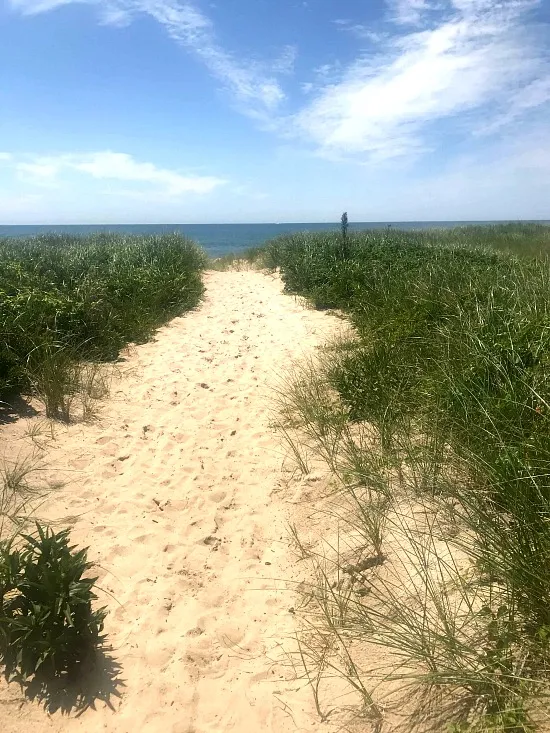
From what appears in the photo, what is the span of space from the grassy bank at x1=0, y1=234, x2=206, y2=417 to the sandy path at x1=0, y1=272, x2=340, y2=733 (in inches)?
25.2

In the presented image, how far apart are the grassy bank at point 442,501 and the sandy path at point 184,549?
302mm

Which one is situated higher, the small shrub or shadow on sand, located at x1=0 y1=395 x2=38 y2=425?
shadow on sand, located at x1=0 y1=395 x2=38 y2=425

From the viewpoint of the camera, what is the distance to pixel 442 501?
302 centimetres

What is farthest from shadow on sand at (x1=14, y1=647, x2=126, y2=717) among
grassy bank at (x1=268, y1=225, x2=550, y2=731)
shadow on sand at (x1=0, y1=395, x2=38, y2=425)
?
shadow on sand at (x1=0, y1=395, x2=38, y2=425)

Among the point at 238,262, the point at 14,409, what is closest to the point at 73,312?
the point at 14,409

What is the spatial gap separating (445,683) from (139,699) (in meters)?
1.37

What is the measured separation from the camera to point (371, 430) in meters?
4.05

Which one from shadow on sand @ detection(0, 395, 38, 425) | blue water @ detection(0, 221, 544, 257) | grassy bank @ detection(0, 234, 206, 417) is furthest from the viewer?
blue water @ detection(0, 221, 544, 257)

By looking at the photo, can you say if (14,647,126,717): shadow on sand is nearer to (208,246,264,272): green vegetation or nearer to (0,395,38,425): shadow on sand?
(0,395,38,425): shadow on sand

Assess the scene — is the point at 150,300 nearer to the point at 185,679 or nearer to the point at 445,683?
the point at 185,679

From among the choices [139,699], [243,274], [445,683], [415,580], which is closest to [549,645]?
[445,683]

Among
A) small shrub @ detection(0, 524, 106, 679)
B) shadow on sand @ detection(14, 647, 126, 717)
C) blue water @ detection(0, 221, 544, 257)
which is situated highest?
blue water @ detection(0, 221, 544, 257)

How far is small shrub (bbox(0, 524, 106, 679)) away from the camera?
2148 millimetres

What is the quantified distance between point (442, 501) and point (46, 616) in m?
2.29
